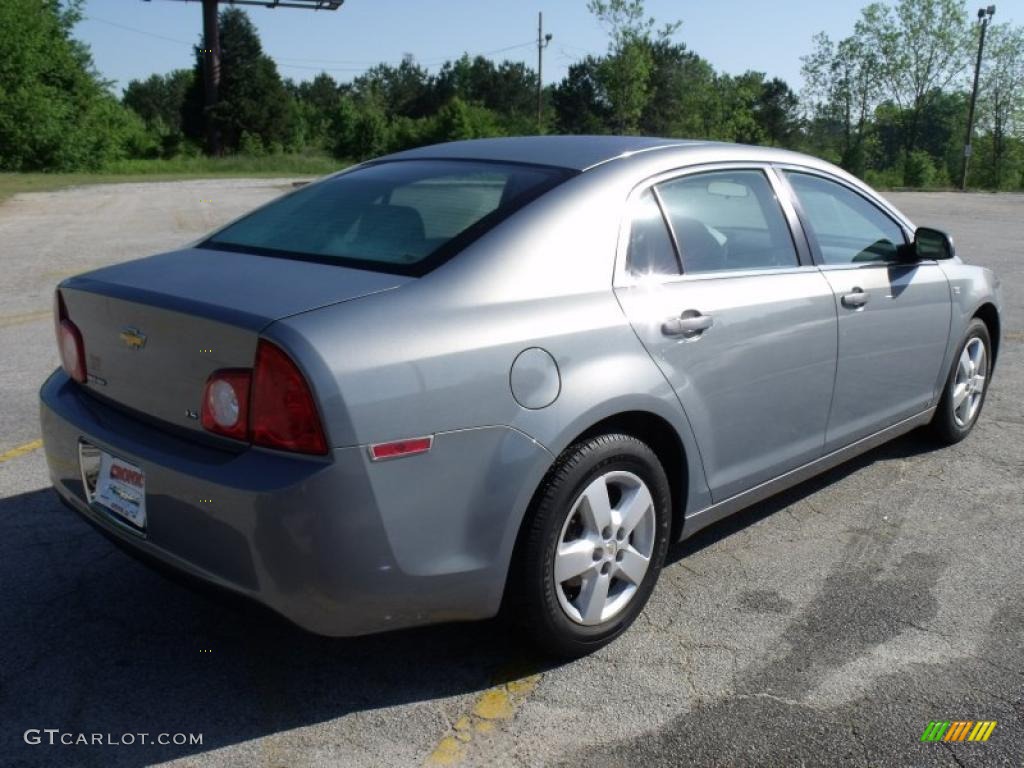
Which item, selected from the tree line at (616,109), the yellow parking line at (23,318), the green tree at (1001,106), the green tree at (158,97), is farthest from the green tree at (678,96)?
the green tree at (158,97)

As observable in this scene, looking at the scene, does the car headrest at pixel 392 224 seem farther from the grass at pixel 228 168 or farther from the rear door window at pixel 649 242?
the grass at pixel 228 168

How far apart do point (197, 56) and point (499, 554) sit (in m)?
64.8

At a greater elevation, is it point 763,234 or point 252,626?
point 763,234

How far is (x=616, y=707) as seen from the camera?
2.76 meters

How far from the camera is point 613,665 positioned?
9.83 ft

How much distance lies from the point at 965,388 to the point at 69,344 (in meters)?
4.26

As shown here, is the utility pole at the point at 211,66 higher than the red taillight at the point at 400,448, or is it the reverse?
the utility pole at the point at 211,66

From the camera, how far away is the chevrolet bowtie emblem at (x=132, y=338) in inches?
107

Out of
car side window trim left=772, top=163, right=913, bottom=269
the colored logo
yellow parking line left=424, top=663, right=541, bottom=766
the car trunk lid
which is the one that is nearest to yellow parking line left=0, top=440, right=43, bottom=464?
the car trunk lid

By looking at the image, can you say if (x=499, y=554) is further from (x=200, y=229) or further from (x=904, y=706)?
(x=200, y=229)

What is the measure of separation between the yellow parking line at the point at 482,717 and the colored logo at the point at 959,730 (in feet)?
3.59

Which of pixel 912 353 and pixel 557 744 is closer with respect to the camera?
pixel 557 744

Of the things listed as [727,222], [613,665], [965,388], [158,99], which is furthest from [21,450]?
[158,99]

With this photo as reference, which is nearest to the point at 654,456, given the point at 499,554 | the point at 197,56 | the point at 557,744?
the point at 499,554
